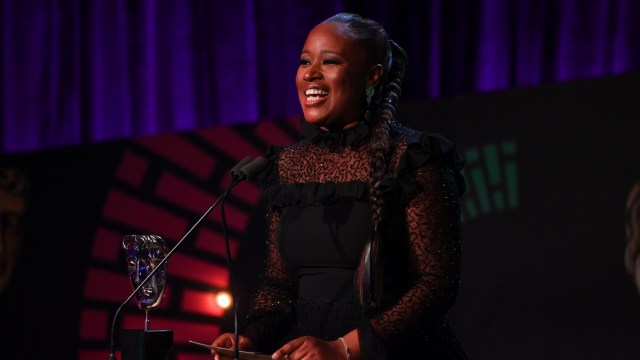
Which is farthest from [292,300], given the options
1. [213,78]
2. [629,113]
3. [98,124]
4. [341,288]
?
[98,124]

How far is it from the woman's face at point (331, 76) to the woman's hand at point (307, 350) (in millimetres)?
603

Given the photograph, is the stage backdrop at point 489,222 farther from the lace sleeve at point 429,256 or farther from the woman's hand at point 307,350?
the woman's hand at point 307,350

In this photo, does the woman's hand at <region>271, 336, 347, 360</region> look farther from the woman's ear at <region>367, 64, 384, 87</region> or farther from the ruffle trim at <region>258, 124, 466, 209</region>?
the woman's ear at <region>367, 64, 384, 87</region>

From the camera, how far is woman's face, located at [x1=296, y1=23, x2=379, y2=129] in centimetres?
224

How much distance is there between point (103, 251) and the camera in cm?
401

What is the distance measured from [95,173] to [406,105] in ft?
5.33

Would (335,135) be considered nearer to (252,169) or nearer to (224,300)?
(252,169)

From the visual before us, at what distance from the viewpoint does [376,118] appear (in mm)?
2312

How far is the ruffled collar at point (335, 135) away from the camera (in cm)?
228

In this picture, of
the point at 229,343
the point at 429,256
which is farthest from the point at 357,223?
the point at 229,343

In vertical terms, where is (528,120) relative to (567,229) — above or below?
above

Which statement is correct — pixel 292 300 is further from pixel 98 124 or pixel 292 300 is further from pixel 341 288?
pixel 98 124

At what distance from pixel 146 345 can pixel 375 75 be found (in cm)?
90

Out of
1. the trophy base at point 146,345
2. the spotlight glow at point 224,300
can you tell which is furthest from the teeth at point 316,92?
the spotlight glow at point 224,300
